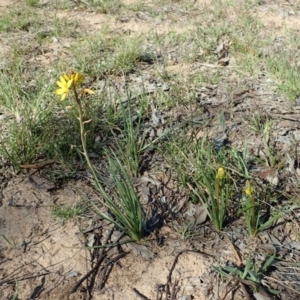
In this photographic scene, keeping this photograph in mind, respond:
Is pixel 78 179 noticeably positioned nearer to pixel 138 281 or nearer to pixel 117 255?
pixel 117 255

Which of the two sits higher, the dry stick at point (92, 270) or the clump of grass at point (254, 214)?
the clump of grass at point (254, 214)

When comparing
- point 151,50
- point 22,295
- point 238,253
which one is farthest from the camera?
point 151,50

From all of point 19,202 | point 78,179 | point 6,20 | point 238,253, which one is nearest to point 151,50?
point 6,20

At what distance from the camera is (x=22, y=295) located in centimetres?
195

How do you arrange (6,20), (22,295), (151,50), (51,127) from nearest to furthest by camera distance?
(22,295), (51,127), (151,50), (6,20)

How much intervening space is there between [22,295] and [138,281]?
48 cm

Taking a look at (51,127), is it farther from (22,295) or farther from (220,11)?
(220,11)

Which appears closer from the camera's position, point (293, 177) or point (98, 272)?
point (98, 272)

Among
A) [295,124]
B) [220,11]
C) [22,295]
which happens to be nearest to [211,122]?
[295,124]

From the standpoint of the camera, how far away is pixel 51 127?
8.89 ft

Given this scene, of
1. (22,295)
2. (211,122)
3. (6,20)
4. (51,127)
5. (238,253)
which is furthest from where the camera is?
(6,20)

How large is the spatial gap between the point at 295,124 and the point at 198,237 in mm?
1087

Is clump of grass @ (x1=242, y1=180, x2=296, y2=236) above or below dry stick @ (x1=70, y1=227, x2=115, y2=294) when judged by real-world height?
above

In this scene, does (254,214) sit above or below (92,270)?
above
